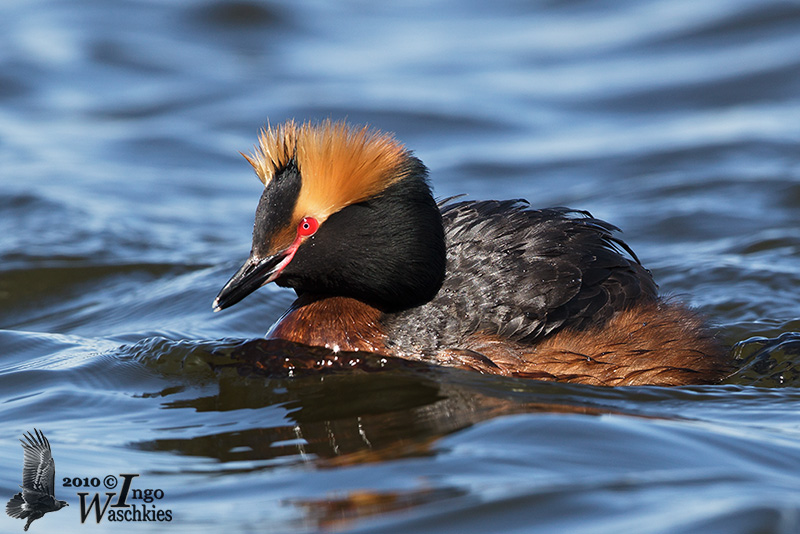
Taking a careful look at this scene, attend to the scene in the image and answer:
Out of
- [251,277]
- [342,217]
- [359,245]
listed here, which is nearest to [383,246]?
[359,245]

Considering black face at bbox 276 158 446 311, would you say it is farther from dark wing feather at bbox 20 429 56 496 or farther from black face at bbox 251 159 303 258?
dark wing feather at bbox 20 429 56 496

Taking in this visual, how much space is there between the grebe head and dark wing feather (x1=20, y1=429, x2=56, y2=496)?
1451 millimetres

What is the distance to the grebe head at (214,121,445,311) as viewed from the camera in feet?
22.2

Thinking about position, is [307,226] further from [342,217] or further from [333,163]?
[333,163]

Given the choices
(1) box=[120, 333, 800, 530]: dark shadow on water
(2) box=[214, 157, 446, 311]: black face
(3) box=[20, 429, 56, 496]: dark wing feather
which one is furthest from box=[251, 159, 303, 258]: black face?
(3) box=[20, 429, 56, 496]: dark wing feather

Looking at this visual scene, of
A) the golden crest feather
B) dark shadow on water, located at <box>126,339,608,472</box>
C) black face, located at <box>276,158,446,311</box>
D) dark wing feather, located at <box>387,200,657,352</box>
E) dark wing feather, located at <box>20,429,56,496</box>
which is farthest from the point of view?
dark wing feather, located at <box>387,200,657,352</box>

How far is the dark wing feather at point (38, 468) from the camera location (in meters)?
5.50

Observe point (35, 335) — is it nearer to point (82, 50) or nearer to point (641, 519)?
point (641, 519)

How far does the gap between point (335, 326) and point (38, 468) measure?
2.20m

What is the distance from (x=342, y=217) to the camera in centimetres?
688

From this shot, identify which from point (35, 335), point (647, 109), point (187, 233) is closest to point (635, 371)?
point (35, 335)

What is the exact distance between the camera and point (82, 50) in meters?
19.5

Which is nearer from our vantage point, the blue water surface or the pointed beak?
the blue water surface

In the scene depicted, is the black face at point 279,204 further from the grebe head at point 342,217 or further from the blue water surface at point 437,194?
the blue water surface at point 437,194
